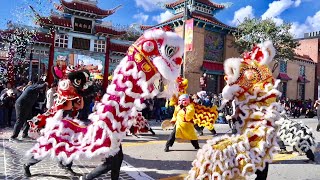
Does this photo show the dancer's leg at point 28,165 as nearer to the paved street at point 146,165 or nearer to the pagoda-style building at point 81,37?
the paved street at point 146,165

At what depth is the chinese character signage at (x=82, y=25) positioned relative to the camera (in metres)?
24.4

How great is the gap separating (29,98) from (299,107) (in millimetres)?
20399

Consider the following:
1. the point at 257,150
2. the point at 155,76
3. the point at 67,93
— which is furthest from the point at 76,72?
the point at 257,150

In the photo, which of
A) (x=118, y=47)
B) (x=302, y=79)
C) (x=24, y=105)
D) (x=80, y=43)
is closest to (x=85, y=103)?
(x=24, y=105)

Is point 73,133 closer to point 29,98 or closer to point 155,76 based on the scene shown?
point 155,76

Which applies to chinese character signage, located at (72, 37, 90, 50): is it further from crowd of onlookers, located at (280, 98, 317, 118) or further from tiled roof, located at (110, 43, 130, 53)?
crowd of onlookers, located at (280, 98, 317, 118)

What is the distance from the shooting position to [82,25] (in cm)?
2453

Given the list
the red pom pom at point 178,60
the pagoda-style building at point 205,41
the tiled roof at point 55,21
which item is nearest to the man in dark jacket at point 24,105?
the red pom pom at point 178,60

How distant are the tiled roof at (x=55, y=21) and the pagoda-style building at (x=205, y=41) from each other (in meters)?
7.50

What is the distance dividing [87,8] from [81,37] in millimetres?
2293

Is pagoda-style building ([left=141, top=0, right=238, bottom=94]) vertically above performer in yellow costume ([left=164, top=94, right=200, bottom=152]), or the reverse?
pagoda-style building ([left=141, top=0, right=238, bottom=94])

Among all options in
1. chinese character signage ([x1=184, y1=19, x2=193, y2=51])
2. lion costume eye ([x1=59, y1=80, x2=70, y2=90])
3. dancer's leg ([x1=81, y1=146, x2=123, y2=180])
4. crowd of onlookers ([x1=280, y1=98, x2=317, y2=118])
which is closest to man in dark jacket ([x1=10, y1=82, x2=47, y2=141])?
lion costume eye ([x1=59, y1=80, x2=70, y2=90])

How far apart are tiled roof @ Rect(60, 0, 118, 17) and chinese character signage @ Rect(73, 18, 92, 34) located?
3.04 ft

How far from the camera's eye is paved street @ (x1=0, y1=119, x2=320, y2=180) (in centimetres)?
478
